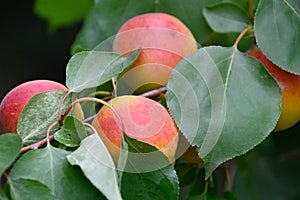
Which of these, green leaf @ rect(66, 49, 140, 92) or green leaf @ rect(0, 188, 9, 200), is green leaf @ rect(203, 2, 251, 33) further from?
green leaf @ rect(0, 188, 9, 200)

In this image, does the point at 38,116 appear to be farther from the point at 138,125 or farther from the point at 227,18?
the point at 227,18

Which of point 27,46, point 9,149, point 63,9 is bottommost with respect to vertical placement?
point 27,46

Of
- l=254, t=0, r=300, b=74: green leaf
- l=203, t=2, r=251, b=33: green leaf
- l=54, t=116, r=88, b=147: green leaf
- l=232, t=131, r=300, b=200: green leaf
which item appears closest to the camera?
l=54, t=116, r=88, b=147: green leaf

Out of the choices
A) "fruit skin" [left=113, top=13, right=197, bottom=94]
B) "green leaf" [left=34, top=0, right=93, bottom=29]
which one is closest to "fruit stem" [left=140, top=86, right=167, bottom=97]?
"fruit skin" [left=113, top=13, right=197, bottom=94]

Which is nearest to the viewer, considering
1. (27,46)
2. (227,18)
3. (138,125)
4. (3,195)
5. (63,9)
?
(3,195)

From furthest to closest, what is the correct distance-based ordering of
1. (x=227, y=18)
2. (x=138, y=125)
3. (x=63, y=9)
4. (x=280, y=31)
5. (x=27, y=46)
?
(x=27, y=46) → (x=63, y=9) → (x=227, y=18) → (x=280, y=31) → (x=138, y=125)

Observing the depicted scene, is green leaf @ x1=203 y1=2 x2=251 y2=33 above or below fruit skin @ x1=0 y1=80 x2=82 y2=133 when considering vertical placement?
below

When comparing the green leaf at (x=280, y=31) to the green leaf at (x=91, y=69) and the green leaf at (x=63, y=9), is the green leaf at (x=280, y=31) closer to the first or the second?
the green leaf at (x=91, y=69)

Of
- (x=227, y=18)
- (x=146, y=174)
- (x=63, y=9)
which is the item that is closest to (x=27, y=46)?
(x=63, y=9)
